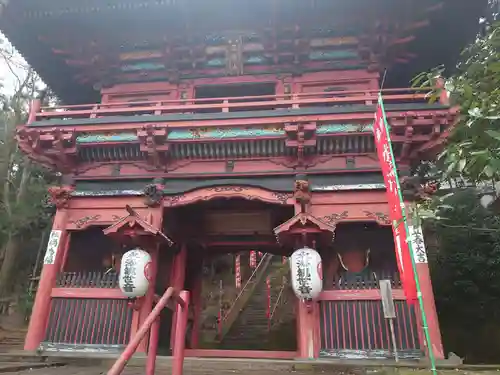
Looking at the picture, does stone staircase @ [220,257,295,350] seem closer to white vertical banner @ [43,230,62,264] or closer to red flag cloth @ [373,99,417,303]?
white vertical banner @ [43,230,62,264]

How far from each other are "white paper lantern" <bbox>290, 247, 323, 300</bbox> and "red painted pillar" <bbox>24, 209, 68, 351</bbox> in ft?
16.2

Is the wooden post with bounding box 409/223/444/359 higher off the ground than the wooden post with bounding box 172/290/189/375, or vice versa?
the wooden post with bounding box 409/223/444/359

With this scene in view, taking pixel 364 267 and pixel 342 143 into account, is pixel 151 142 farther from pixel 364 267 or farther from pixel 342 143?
pixel 364 267

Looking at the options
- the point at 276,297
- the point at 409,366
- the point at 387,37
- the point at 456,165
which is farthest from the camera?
the point at 276,297

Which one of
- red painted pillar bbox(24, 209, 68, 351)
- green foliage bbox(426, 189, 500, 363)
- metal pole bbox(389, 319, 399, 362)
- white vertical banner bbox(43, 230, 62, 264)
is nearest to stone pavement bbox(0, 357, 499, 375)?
metal pole bbox(389, 319, 399, 362)

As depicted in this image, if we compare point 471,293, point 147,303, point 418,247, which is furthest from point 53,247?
point 471,293

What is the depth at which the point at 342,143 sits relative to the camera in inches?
352

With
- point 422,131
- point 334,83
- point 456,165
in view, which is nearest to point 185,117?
point 334,83

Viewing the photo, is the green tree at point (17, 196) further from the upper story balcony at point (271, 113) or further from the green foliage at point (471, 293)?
the green foliage at point (471, 293)

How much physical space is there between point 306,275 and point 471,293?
23.8 feet

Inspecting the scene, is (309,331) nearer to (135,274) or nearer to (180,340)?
(135,274)

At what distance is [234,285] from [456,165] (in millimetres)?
16147

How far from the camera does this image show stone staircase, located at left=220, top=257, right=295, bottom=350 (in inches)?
580

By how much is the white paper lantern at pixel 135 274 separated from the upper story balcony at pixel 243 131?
2.29m
